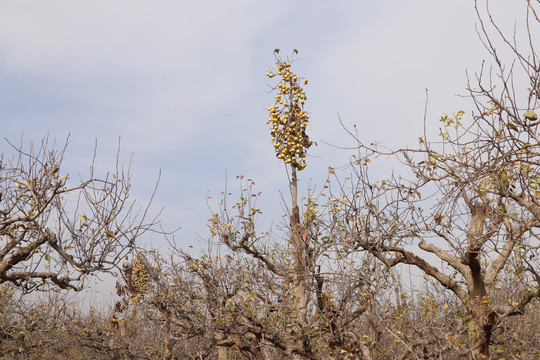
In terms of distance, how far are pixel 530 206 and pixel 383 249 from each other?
4.51 meters

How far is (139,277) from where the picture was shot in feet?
76.0

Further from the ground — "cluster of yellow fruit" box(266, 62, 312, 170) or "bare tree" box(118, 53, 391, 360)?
"cluster of yellow fruit" box(266, 62, 312, 170)

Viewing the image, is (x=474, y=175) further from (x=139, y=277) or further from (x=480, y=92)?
(x=139, y=277)

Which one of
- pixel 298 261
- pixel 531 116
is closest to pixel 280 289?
pixel 298 261

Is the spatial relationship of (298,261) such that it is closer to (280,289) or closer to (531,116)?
(280,289)

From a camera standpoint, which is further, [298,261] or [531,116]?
[298,261]

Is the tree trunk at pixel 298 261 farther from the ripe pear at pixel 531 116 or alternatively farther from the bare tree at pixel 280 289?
the ripe pear at pixel 531 116

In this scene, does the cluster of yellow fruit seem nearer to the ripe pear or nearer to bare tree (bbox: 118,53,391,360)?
bare tree (bbox: 118,53,391,360)

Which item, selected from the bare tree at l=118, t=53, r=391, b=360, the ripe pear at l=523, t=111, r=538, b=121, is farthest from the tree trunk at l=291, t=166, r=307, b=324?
the ripe pear at l=523, t=111, r=538, b=121

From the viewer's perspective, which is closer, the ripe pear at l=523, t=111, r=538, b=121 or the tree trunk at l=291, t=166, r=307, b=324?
the ripe pear at l=523, t=111, r=538, b=121

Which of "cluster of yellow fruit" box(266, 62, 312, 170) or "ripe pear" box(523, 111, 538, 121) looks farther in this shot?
"cluster of yellow fruit" box(266, 62, 312, 170)

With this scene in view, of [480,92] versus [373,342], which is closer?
[480,92]

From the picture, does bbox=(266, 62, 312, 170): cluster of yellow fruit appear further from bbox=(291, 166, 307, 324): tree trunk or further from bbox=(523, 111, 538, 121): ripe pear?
bbox=(523, 111, 538, 121): ripe pear

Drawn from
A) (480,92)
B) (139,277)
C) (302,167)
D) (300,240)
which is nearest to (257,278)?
(300,240)
